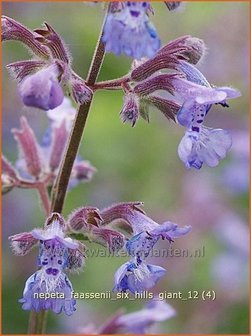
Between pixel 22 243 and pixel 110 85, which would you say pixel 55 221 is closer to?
pixel 22 243

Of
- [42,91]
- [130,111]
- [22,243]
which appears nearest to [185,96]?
[130,111]

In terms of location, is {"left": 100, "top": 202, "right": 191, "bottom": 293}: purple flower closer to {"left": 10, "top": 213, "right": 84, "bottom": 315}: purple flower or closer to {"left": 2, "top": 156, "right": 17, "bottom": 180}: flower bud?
{"left": 10, "top": 213, "right": 84, "bottom": 315}: purple flower

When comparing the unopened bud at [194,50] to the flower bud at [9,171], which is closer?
the unopened bud at [194,50]

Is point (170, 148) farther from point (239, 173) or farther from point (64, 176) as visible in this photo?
point (64, 176)

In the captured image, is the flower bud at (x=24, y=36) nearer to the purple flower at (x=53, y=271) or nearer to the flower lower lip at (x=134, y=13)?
the flower lower lip at (x=134, y=13)

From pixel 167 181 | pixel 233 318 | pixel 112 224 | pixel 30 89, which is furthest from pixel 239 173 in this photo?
pixel 30 89

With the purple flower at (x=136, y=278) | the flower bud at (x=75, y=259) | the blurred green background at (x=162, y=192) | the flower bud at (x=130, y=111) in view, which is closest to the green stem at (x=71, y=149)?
the flower bud at (x=130, y=111)

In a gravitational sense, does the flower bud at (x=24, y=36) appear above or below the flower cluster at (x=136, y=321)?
above
